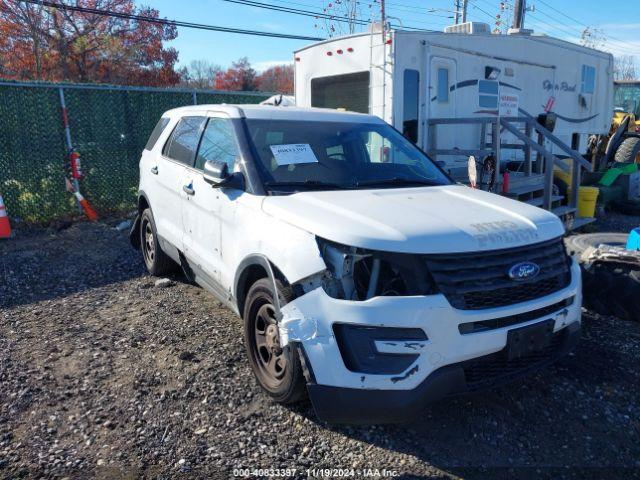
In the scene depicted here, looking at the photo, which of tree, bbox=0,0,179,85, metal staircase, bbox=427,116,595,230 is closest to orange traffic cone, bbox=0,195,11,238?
metal staircase, bbox=427,116,595,230

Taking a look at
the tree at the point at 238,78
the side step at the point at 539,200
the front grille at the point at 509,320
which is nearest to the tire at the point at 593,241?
the side step at the point at 539,200

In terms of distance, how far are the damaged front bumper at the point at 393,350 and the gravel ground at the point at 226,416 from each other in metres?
0.39

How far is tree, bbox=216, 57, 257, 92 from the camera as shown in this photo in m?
46.7

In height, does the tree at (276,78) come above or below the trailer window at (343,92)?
above

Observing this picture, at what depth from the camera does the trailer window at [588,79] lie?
41.4ft

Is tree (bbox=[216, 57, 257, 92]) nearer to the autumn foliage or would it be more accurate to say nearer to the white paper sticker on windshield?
the autumn foliage

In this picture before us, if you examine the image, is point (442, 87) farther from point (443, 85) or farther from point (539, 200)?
point (539, 200)

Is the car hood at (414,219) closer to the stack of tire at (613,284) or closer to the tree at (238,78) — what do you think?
the stack of tire at (613,284)

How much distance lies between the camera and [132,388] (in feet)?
12.2

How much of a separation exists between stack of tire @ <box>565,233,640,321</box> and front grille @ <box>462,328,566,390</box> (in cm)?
171

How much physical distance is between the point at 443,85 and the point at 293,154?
5573 mm

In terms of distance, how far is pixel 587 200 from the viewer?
9.16 metres

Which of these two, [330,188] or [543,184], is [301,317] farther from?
[543,184]

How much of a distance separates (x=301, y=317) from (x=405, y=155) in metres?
2.15
